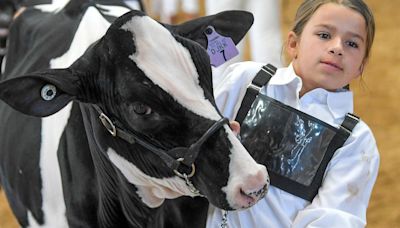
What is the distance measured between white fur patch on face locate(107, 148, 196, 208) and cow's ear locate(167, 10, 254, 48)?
28cm

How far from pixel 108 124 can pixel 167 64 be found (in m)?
0.17

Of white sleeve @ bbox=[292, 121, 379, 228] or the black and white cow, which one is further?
white sleeve @ bbox=[292, 121, 379, 228]

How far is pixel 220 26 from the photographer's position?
153 centimetres

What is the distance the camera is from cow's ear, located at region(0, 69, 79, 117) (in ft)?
4.12

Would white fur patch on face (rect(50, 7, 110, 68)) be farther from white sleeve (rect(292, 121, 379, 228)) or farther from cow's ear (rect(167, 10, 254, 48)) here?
white sleeve (rect(292, 121, 379, 228))

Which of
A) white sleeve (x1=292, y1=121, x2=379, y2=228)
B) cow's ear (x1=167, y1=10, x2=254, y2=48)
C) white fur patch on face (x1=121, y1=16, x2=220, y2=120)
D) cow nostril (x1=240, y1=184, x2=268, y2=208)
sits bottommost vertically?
white sleeve (x1=292, y1=121, x2=379, y2=228)

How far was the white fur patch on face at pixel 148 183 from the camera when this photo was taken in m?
1.31

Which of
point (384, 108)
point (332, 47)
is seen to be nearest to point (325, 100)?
point (332, 47)

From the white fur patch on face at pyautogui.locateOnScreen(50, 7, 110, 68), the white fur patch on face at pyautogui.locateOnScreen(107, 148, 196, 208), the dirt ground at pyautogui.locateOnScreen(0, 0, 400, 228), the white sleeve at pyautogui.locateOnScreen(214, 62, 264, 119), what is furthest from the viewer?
the dirt ground at pyautogui.locateOnScreen(0, 0, 400, 228)

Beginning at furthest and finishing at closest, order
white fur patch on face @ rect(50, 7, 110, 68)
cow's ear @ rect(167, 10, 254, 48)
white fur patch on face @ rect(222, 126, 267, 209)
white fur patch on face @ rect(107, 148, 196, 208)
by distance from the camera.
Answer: white fur patch on face @ rect(50, 7, 110, 68) < cow's ear @ rect(167, 10, 254, 48) < white fur patch on face @ rect(107, 148, 196, 208) < white fur patch on face @ rect(222, 126, 267, 209)

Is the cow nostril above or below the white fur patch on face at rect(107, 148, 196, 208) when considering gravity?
above

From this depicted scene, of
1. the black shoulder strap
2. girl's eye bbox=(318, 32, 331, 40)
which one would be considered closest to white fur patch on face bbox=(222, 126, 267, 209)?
the black shoulder strap

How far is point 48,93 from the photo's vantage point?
1.29m

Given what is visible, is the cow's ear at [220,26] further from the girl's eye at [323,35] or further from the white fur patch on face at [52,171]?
the white fur patch on face at [52,171]
